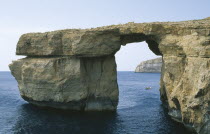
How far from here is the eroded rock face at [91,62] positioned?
23312mm

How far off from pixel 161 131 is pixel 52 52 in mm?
16864

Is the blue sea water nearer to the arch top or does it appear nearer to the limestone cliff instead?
the arch top

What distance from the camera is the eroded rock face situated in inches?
918

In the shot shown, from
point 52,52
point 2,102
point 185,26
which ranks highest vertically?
point 185,26

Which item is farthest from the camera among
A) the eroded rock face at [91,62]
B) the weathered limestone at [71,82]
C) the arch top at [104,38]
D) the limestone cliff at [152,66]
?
the limestone cliff at [152,66]

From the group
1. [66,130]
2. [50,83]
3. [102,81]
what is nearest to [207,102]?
[66,130]

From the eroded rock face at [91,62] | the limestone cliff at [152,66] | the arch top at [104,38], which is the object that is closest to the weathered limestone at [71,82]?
the eroded rock face at [91,62]

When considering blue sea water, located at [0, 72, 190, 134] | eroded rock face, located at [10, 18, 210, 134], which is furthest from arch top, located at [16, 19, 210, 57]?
blue sea water, located at [0, 72, 190, 134]

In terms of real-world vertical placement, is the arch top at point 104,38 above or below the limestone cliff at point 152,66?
above

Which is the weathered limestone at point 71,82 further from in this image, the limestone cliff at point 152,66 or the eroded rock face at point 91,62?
Result: the limestone cliff at point 152,66

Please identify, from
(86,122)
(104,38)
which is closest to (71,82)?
(86,122)

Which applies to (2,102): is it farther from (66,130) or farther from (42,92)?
(66,130)

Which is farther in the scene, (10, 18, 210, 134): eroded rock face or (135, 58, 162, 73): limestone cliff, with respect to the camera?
(135, 58, 162, 73): limestone cliff

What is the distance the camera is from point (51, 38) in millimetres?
30734
